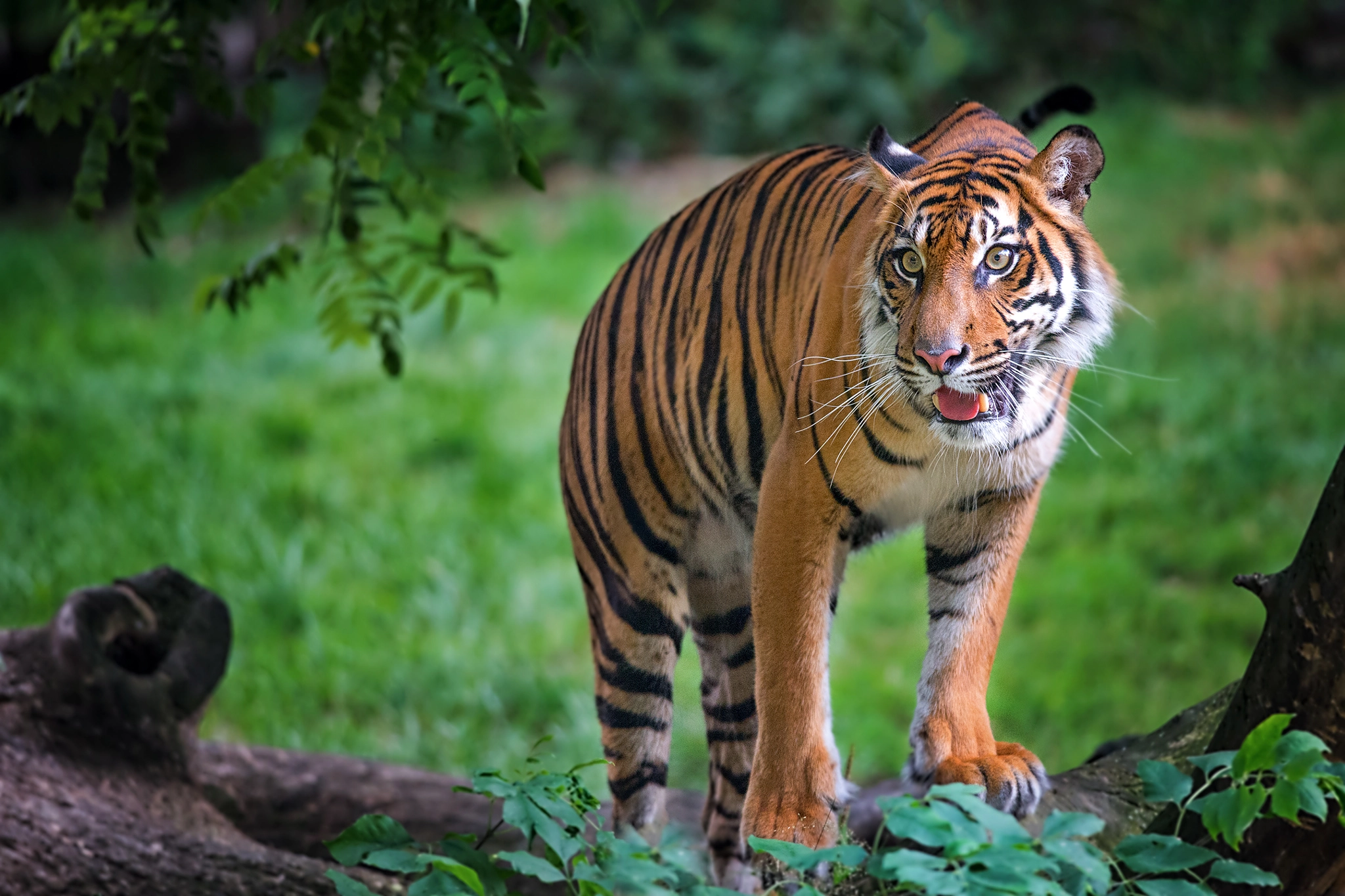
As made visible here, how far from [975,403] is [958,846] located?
75 cm

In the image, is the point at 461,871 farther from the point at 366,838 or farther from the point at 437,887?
the point at 366,838

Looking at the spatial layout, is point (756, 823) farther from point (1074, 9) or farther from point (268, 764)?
point (1074, 9)

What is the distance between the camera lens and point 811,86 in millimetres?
8844

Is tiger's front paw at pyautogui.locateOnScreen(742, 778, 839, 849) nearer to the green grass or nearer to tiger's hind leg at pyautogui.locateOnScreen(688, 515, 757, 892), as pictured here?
tiger's hind leg at pyautogui.locateOnScreen(688, 515, 757, 892)

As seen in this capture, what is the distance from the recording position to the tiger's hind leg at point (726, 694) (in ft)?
9.20

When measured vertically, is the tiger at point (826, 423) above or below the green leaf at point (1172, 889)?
above

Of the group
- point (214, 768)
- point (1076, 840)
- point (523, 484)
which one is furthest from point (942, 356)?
point (523, 484)

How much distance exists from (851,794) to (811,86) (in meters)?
7.21

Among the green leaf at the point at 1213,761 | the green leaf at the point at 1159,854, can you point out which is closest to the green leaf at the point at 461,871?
the green leaf at the point at 1159,854

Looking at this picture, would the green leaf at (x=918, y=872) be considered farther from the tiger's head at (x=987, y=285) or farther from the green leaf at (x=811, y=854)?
the tiger's head at (x=987, y=285)

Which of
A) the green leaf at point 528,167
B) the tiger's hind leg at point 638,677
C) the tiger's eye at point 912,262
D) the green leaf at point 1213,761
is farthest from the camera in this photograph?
the tiger's hind leg at point 638,677

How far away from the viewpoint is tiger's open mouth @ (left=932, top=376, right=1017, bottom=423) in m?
2.00

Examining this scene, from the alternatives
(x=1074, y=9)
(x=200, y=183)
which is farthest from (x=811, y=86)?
(x=200, y=183)

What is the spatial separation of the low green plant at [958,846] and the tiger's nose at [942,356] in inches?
24.1
